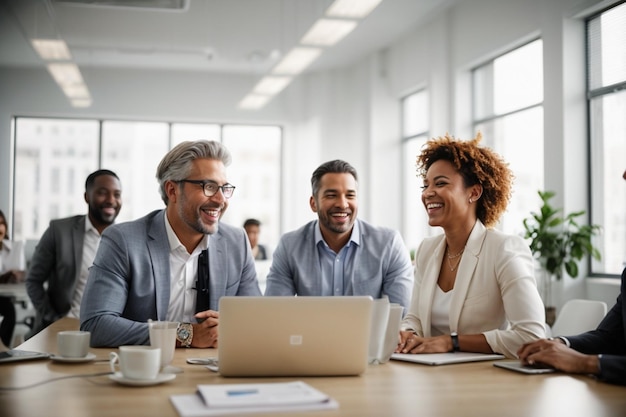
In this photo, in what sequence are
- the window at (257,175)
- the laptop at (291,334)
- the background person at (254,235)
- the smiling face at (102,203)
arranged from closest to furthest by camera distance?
the laptop at (291,334) → the smiling face at (102,203) → the background person at (254,235) → the window at (257,175)

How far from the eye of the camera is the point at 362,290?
10.5 ft

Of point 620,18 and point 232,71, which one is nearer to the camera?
point 620,18

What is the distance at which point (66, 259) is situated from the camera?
4.20 meters

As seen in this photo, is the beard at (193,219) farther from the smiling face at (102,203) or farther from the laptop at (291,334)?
the smiling face at (102,203)

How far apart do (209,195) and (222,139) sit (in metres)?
8.30

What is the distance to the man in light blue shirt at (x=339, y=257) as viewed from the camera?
320cm

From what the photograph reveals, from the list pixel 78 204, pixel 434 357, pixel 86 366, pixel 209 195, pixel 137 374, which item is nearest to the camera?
pixel 137 374

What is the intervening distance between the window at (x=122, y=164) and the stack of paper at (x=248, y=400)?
8.96 metres

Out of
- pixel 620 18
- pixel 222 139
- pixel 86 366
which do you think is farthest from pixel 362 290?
pixel 222 139

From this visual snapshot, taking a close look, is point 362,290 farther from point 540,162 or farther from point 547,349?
point 540,162

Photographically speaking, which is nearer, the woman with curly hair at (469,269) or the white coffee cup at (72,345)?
the white coffee cup at (72,345)

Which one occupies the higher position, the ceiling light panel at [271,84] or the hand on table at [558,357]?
the ceiling light panel at [271,84]

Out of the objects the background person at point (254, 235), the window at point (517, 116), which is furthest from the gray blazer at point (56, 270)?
the window at point (517, 116)

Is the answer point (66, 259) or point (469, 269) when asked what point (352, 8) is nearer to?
point (66, 259)
